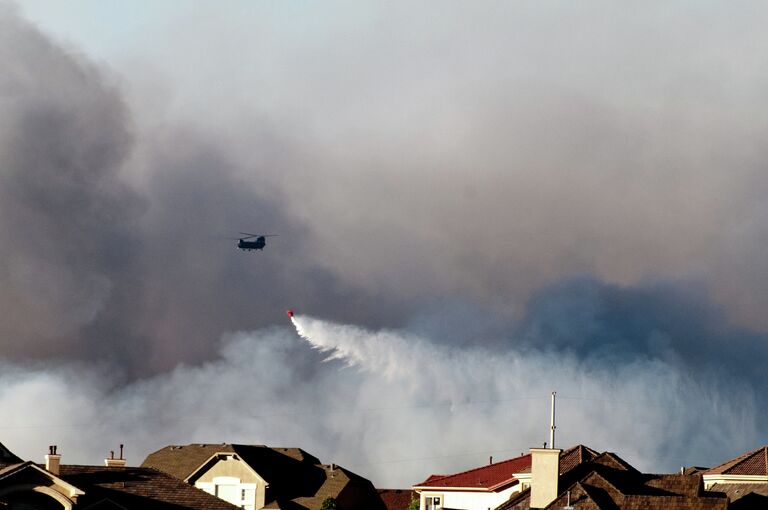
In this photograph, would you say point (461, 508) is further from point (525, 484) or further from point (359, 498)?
point (359, 498)

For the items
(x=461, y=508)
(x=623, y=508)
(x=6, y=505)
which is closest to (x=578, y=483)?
(x=623, y=508)

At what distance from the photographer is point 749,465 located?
10981 centimetres

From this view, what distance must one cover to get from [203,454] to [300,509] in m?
14.8

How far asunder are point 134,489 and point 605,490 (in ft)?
81.8

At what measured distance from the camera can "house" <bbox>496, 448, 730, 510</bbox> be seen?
3054 inches

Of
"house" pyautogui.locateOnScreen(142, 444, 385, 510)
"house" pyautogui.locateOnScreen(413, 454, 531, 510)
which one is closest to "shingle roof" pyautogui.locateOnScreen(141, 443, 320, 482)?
"house" pyautogui.locateOnScreen(142, 444, 385, 510)

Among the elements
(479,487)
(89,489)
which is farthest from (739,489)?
(89,489)

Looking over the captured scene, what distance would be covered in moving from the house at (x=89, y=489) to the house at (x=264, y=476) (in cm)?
5126

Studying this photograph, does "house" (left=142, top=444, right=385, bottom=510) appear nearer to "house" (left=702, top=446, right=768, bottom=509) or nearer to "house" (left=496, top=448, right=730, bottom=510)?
"house" (left=702, top=446, right=768, bottom=509)

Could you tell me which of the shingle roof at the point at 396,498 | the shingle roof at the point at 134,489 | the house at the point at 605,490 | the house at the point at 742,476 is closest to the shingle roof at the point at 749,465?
the house at the point at 742,476

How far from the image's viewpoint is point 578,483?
8038cm

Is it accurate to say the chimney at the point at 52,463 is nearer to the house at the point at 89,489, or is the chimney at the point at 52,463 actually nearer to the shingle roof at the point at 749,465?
the house at the point at 89,489

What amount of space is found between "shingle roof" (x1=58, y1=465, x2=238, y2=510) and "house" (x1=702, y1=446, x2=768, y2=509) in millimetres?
33911

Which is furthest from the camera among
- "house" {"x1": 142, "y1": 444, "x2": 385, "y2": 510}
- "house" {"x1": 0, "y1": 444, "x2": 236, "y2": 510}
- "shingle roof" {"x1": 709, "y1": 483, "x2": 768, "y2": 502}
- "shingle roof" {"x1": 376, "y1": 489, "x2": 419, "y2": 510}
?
"shingle roof" {"x1": 376, "y1": 489, "x2": 419, "y2": 510}
